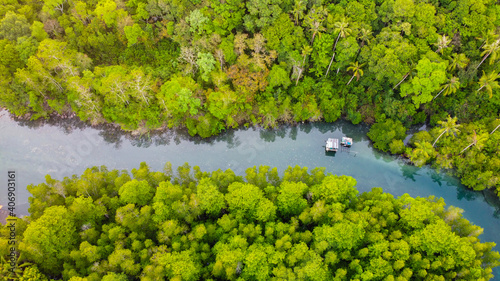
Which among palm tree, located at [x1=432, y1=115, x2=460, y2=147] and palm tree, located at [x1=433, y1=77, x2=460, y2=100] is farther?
palm tree, located at [x1=433, y1=77, x2=460, y2=100]

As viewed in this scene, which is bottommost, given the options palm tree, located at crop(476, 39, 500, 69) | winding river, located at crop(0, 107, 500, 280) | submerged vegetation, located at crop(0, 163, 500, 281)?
submerged vegetation, located at crop(0, 163, 500, 281)

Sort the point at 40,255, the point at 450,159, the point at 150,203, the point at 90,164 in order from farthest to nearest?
the point at 90,164, the point at 450,159, the point at 150,203, the point at 40,255

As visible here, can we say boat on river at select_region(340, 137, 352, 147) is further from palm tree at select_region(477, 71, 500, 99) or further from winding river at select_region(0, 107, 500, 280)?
palm tree at select_region(477, 71, 500, 99)

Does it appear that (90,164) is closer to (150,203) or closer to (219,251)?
(150,203)

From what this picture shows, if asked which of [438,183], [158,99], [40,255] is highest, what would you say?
[158,99]

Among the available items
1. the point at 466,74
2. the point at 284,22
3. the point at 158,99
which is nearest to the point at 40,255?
the point at 158,99

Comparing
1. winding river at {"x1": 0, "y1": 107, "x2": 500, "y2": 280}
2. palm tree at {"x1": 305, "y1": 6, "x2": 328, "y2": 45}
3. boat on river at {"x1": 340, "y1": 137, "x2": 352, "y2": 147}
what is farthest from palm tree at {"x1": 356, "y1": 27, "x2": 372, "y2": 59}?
boat on river at {"x1": 340, "y1": 137, "x2": 352, "y2": 147}

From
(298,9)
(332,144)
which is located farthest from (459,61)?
(298,9)

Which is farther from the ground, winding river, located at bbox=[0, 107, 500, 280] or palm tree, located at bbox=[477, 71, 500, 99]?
palm tree, located at bbox=[477, 71, 500, 99]
